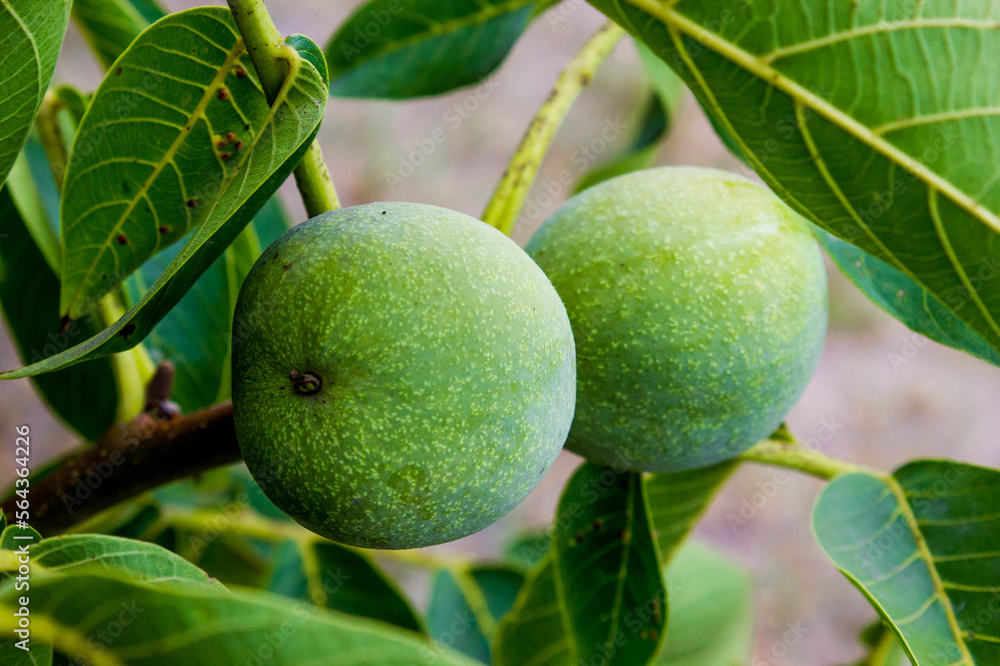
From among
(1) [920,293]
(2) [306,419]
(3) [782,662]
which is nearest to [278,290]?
(2) [306,419]

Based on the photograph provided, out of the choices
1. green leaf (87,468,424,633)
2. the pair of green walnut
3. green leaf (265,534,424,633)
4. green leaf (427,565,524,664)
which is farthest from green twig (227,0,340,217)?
green leaf (427,565,524,664)

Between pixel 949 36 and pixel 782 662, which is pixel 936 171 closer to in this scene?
pixel 949 36

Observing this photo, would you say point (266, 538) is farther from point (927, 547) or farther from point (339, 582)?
point (927, 547)

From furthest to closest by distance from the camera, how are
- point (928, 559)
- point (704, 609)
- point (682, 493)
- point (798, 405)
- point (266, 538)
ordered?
point (798, 405) < point (704, 609) < point (266, 538) < point (682, 493) < point (928, 559)

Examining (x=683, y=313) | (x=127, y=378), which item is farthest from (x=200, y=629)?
(x=127, y=378)

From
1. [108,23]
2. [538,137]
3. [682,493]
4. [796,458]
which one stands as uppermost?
[108,23]
